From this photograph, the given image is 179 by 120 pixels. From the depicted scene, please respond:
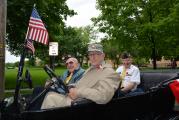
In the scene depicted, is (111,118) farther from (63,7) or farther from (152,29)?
(63,7)

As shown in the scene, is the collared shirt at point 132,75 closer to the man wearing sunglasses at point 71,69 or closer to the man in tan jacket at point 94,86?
the man wearing sunglasses at point 71,69

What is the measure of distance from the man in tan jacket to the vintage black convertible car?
0.09 meters

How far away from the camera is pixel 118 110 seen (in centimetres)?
478

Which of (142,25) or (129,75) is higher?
(142,25)

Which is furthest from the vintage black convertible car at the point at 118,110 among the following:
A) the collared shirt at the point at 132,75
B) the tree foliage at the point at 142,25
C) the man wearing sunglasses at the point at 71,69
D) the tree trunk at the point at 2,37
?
the tree foliage at the point at 142,25

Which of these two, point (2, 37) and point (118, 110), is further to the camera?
point (2, 37)

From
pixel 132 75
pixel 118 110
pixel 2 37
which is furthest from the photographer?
pixel 2 37

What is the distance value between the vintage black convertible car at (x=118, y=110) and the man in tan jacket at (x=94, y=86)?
3.7 inches

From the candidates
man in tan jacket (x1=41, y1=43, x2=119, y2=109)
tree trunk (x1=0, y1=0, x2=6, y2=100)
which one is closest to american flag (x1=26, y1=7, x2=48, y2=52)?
man in tan jacket (x1=41, y1=43, x2=119, y2=109)

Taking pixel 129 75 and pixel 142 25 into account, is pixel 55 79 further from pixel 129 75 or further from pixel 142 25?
pixel 142 25

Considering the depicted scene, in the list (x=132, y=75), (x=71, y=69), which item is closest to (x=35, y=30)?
(x=71, y=69)

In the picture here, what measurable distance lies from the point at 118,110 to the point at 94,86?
1.69 ft

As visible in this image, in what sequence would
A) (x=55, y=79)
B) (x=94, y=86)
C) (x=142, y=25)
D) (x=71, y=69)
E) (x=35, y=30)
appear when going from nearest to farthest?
(x=55, y=79) < (x=94, y=86) < (x=35, y=30) < (x=71, y=69) < (x=142, y=25)

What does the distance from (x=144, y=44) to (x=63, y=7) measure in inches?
210
